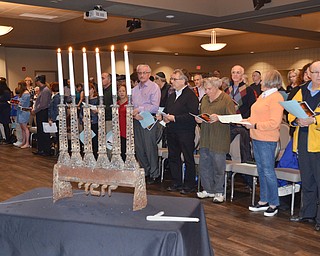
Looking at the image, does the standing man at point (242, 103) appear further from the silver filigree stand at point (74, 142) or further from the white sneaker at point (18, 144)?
the white sneaker at point (18, 144)

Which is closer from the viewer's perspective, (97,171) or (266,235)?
(97,171)

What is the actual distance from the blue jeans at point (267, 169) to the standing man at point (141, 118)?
5.57ft

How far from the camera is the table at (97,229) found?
192cm

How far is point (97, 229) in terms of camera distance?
199cm

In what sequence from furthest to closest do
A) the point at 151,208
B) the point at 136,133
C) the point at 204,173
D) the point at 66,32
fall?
the point at 66,32, the point at 136,133, the point at 204,173, the point at 151,208

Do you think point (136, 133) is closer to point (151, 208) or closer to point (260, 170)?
point (260, 170)

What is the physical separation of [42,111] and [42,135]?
0.55m

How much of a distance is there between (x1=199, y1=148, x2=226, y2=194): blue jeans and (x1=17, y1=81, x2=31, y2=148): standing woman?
5.39 meters

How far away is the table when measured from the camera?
1.92 meters

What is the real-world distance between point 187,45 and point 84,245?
43.3 ft

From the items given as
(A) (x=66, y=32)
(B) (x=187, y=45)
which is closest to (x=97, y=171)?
(A) (x=66, y=32)

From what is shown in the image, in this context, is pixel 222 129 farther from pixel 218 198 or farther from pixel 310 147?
pixel 310 147

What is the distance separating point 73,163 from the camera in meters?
2.35

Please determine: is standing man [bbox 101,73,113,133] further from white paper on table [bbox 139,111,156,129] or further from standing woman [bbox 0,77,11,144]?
standing woman [bbox 0,77,11,144]
